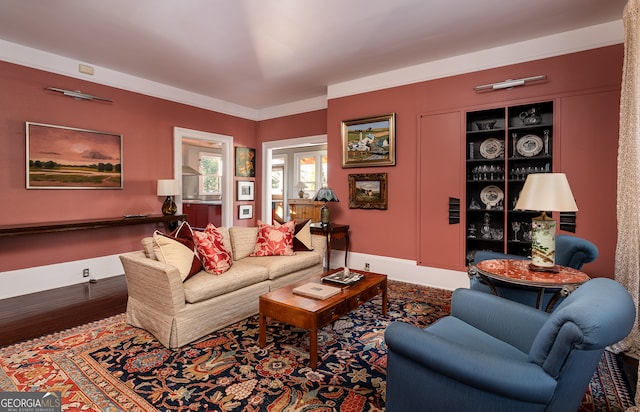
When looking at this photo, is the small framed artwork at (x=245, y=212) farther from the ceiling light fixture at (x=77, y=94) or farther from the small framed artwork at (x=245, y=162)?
the ceiling light fixture at (x=77, y=94)

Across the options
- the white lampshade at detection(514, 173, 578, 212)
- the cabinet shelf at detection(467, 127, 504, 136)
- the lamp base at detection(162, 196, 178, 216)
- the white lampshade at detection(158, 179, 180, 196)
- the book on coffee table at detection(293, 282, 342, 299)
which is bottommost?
the book on coffee table at detection(293, 282, 342, 299)

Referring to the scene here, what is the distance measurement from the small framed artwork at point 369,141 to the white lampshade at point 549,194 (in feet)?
7.97

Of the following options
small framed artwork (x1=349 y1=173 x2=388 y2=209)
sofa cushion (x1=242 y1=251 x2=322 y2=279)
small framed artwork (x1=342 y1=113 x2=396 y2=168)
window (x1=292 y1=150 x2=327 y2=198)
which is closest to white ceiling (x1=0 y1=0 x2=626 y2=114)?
small framed artwork (x1=342 y1=113 x2=396 y2=168)

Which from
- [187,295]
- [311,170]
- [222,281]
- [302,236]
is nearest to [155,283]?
[187,295]

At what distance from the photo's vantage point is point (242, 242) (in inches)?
151

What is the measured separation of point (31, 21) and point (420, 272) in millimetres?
5253

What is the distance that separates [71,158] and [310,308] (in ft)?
13.1

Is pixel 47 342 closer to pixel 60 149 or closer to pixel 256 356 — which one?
pixel 256 356

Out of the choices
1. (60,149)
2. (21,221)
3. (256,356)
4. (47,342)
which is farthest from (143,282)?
(60,149)

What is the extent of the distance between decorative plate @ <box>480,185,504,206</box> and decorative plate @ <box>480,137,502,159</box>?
39 centimetres

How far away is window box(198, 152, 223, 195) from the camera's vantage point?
8.99 metres

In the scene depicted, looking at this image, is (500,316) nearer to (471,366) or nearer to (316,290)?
(471,366)

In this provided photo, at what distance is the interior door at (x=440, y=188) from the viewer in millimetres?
4086

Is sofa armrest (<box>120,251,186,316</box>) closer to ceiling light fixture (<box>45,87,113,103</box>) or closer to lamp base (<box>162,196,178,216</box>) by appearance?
lamp base (<box>162,196,178,216</box>)
